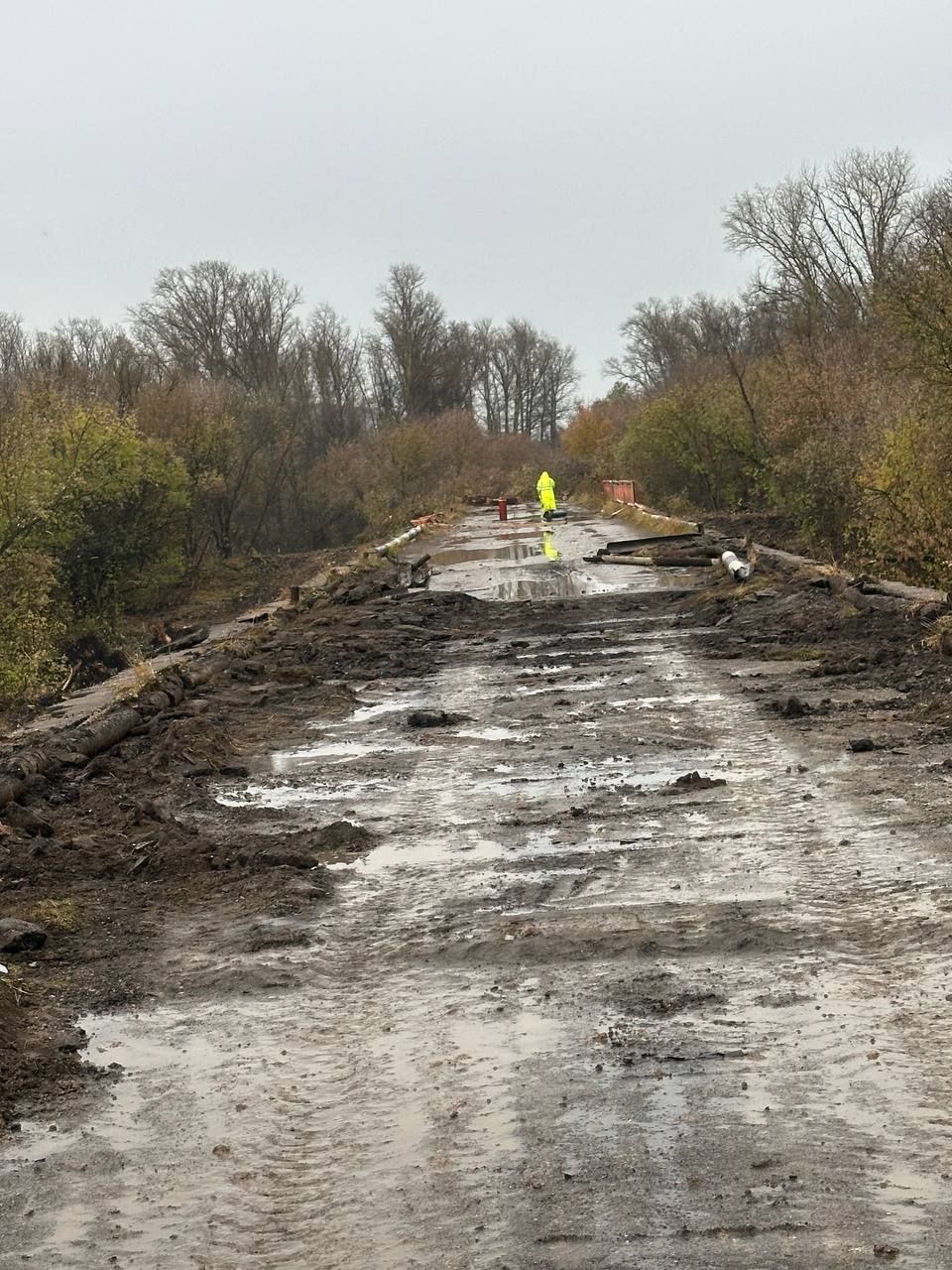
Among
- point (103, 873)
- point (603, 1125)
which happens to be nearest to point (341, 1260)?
point (603, 1125)

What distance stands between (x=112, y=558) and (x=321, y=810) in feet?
109

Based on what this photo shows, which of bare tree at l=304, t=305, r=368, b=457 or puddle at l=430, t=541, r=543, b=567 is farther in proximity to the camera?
bare tree at l=304, t=305, r=368, b=457

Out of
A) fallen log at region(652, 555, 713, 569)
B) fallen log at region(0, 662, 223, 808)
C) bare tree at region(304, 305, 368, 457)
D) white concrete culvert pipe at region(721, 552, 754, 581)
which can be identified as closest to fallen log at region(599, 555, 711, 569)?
fallen log at region(652, 555, 713, 569)

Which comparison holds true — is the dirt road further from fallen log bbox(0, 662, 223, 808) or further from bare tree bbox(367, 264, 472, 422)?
bare tree bbox(367, 264, 472, 422)

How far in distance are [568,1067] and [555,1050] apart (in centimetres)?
20

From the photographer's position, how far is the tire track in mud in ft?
14.6

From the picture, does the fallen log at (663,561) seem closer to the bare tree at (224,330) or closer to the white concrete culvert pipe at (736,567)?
the white concrete culvert pipe at (736,567)

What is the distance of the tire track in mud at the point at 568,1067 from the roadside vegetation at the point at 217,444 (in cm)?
1814

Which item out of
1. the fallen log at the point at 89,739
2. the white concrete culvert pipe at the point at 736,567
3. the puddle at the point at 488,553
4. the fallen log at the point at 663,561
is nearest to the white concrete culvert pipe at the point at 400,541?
the puddle at the point at 488,553

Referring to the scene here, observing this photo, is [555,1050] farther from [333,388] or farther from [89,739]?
[333,388]

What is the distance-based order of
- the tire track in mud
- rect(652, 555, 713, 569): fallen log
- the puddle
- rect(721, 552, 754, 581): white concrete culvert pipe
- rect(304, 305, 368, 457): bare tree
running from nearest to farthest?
the tire track in mud < rect(721, 552, 754, 581): white concrete culvert pipe < rect(652, 555, 713, 569): fallen log < the puddle < rect(304, 305, 368, 457): bare tree

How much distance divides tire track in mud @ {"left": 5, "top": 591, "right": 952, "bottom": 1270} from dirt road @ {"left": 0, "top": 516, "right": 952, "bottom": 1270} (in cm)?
2

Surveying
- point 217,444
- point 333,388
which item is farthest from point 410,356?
point 217,444

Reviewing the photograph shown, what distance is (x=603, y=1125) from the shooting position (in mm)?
5090
